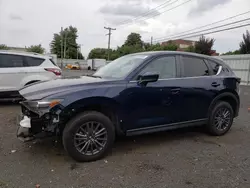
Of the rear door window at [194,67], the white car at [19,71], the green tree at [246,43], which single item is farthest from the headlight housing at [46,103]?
the green tree at [246,43]

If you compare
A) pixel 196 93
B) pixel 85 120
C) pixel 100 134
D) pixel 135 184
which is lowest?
pixel 135 184

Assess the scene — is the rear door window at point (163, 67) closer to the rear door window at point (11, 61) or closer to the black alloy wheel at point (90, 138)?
the black alloy wheel at point (90, 138)

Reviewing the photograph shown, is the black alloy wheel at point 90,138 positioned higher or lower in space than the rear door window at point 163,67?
lower

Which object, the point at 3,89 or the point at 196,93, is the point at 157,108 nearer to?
the point at 196,93

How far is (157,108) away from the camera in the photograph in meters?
3.86

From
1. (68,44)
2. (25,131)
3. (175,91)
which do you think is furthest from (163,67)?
(68,44)

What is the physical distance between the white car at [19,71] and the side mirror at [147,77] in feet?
13.0

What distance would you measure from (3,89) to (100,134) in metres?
4.77

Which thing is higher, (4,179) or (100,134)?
(100,134)

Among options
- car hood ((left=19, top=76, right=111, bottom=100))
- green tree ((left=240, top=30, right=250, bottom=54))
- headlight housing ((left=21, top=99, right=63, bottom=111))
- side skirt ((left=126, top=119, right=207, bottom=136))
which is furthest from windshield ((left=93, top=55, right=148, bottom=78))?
green tree ((left=240, top=30, right=250, bottom=54))

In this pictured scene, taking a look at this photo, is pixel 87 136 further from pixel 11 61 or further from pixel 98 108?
pixel 11 61

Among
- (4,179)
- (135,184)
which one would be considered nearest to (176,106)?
(135,184)

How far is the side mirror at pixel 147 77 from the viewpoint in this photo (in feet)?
12.0

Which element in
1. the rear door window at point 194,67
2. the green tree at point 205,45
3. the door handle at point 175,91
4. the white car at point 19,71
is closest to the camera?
the door handle at point 175,91
